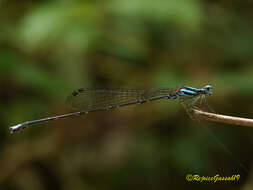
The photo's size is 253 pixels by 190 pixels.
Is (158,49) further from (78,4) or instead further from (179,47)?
(78,4)

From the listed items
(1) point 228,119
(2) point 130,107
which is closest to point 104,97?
(2) point 130,107

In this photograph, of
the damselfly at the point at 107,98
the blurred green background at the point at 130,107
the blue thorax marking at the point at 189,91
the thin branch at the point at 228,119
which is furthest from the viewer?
the blurred green background at the point at 130,107

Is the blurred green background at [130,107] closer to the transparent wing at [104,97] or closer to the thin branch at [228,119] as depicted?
the transparent wing at [104,97]

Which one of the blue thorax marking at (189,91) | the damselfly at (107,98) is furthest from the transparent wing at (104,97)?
the blue thorax marking at (189,91)

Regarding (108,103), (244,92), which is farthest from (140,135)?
(244,92)

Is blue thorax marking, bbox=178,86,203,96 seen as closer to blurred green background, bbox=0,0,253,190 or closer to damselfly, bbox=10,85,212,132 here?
damselfly, bbox=10,85,212,132

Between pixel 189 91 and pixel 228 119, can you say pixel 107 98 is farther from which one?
pixel 228 119

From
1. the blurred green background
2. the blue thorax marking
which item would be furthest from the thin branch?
the blurred green background
